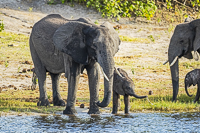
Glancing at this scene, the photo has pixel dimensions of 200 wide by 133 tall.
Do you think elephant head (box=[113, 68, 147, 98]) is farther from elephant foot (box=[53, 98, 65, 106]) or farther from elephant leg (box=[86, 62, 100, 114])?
elephant foot (box=[53, 98, 65, 106])

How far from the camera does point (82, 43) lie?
1009 centimetres

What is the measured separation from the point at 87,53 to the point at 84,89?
4.68 m

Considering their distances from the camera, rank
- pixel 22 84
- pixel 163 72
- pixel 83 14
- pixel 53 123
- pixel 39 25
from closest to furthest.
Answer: pixel 53 123 → pixel 39 25 → pixel 22 84 → pixel 163 72 → pixel 83 14

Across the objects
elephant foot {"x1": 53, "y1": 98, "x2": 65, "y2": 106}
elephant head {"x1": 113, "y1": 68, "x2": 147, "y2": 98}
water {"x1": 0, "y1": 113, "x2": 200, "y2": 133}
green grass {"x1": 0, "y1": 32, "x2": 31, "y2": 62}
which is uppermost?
green grass {"x1": 0, "y1": 32, "x2": 31, "y2": 62}

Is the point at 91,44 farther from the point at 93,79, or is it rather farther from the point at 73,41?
the point at 93,79

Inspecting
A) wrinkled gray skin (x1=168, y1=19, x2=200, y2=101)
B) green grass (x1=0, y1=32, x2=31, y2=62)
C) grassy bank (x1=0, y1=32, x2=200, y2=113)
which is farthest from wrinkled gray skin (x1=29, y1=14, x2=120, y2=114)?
green grass (x1=0, y1=32, x2=31, y2=62)

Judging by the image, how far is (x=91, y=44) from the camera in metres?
Result: 9.83

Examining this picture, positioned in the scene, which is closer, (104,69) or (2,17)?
(104,69)

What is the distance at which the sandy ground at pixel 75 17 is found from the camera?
54.1 ft

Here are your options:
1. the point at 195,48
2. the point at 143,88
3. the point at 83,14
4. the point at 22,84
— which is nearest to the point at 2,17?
the point at 83,14

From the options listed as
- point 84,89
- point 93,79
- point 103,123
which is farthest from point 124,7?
point 103,123

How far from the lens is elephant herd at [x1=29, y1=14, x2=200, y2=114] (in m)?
9.57

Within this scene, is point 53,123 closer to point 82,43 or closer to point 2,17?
point 82,43

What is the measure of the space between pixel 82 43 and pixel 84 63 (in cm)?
42
